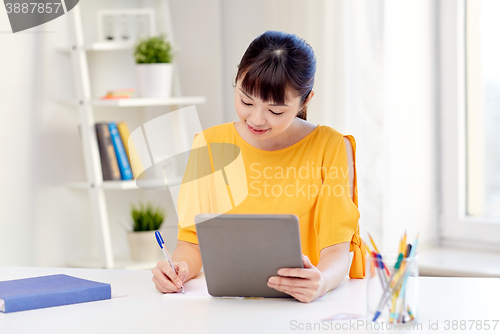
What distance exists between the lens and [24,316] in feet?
3.69

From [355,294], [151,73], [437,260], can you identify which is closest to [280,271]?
[355,294]

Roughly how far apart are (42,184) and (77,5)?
789mm

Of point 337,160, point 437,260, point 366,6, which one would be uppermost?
point 366,6

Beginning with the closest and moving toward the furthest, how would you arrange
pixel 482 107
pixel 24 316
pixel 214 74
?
pixel 24 316 < pixel 482 107 < pixel 214 74

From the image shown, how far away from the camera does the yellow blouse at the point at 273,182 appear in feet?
5.08

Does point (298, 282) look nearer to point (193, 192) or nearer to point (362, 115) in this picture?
point (193, 192)

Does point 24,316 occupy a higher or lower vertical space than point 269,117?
lower

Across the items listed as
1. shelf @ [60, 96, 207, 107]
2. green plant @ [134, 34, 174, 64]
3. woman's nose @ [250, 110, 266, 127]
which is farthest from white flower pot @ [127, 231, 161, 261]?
woman's nose @ [250, 110, 266, 127]

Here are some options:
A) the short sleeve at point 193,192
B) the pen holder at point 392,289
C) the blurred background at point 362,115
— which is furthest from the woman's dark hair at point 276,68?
the blurred background at point 362,115

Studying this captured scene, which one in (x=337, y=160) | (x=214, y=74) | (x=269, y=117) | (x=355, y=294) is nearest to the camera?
(x=355, y=294)

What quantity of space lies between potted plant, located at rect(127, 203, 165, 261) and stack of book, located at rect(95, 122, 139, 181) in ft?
0.56

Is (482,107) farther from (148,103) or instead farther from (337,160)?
(148,103)

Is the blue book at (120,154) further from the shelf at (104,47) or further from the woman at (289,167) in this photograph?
the woman at (289,167)

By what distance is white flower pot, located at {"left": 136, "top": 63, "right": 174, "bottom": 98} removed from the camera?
2586 millimetres
